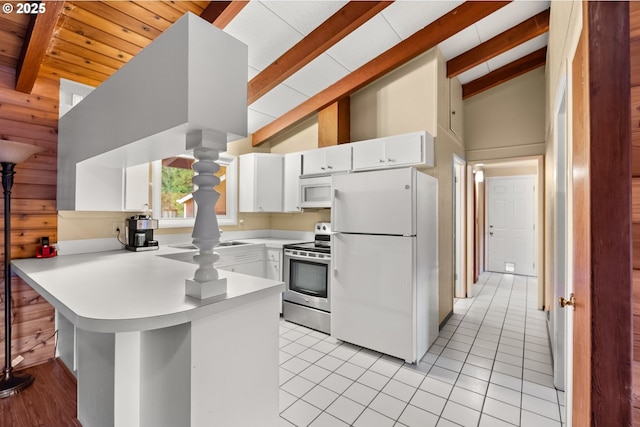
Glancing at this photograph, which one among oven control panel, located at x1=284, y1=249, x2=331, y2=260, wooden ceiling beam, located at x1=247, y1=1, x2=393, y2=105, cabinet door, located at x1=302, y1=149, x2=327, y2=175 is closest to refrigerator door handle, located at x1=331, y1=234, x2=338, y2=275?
oven control panel, located at x1=284, y1=249, x2=331, y2=260

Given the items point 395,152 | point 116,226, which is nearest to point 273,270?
point 116,226

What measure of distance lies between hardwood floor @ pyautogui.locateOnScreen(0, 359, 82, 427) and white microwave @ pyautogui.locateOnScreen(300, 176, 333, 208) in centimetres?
277

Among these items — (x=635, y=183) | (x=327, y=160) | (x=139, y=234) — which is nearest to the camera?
(x=635, y=183)

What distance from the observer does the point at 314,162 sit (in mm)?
3756

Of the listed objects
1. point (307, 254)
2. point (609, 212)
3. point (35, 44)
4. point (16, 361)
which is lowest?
point (16, 361)

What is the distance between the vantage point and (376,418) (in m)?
1.90

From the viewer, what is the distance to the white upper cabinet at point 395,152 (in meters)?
2.96

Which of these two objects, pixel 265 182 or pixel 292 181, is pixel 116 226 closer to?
pixel 265 182

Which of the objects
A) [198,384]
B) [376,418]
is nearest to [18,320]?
[198,384]

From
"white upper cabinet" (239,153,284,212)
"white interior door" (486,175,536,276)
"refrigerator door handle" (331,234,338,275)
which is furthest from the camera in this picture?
"white interior door" (486,175,536,276)

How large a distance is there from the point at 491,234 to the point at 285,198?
489 centimetres

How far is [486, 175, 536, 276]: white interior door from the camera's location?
5.95m

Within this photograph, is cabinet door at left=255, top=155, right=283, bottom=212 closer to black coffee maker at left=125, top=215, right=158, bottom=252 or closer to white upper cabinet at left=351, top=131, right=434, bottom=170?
white upper cabinet at left=351, top=131, right=434, bottom=170

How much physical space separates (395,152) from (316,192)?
45.2 inches
